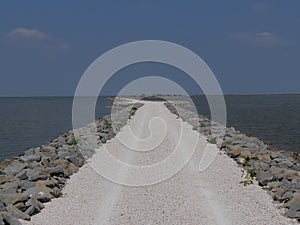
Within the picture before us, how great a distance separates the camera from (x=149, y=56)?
47.0 ft

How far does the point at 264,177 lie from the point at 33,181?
525 centimetres

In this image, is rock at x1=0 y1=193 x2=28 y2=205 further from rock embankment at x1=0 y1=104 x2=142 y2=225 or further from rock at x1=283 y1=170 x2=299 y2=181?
rock at x1=283 y1=170 x2=299 y2=181

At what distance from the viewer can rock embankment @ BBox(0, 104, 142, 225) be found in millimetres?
8148

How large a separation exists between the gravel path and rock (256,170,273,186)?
289 millimetres

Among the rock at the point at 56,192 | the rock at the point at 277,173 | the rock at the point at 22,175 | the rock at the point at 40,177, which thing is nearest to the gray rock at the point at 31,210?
the rock at the point at 56,192

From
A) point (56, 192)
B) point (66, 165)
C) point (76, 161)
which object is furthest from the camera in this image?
point (76, 161)

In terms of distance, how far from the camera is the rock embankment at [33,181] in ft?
26.7

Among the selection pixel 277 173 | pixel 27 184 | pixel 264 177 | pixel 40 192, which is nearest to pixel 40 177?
pixel 27 184

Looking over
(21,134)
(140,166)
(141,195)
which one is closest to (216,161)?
(140,166)

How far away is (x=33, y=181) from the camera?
1024cm

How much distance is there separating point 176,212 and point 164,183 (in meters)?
2.56

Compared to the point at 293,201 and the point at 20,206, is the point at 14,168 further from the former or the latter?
the point at 293,201

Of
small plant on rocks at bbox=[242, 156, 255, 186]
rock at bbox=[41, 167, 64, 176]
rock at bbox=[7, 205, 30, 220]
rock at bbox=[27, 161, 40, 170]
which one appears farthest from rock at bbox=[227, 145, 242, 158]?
rock at bbox=[7, 205, 30, 220]

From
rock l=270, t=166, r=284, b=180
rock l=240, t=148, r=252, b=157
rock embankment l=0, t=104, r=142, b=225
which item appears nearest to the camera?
rock embankment l=0, t=104, r=142, b=225
